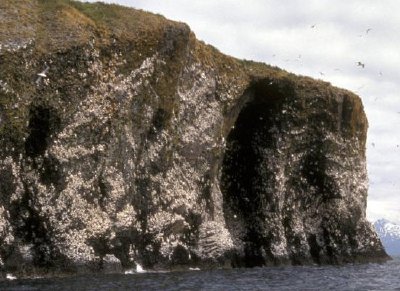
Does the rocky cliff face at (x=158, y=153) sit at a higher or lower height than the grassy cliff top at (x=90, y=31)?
lower

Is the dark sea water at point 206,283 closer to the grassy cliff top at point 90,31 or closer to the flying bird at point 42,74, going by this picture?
the flying bird at point 42,74

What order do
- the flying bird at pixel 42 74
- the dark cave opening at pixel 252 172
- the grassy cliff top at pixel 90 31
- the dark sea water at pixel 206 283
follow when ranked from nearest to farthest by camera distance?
the dark sea water at pixel 206 283
the flying bird at pixel 42 74
the grassy cliff top at pixel 90 31
the dark cave opening at pixel 252 172

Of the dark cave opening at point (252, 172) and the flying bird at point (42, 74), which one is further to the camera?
the dark cave opening at point (252, 172)

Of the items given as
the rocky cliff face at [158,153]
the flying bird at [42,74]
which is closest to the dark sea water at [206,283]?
the rocky cliff face at [158,153]

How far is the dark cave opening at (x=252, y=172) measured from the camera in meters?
67.1

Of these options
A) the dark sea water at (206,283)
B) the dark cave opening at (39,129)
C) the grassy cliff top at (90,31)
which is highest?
the grassy cliff top at (90,31)

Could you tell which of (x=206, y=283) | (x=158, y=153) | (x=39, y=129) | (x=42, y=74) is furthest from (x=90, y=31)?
(x=206, y=283)

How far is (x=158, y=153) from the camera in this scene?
5366 cm

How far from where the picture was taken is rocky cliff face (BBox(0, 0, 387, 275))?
43.6 metres

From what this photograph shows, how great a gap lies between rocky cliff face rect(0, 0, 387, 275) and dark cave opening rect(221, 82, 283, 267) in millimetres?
118

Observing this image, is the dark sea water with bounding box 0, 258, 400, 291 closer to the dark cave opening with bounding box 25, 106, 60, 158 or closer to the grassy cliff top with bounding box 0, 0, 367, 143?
the dark cave opening with bounding box 25, 106, 60, 158

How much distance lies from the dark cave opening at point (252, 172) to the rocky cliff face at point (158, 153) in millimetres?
118

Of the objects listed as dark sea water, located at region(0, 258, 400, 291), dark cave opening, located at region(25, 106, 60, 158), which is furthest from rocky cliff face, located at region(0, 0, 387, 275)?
dark sea water, located at region(0, 258, 400, 291)

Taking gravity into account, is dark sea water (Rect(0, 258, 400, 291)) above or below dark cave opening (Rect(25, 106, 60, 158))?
below
